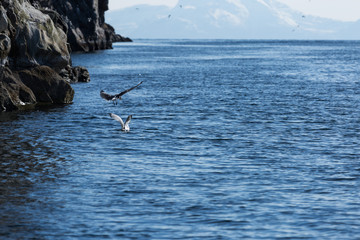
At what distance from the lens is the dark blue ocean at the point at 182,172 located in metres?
18.5

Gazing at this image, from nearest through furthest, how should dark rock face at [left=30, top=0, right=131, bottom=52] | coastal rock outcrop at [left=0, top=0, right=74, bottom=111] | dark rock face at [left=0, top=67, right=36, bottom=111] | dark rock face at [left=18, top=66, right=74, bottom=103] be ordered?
1. dark rock face at [left=0, top=67, right=36, bottom=111]
2. coastal rock outcrop at [left=0, top=0, right=74, bottom=111]
3. dark rock face at [left=18, top=66, right=74, bottom=103]
4. dark rock face at [left=30, top=0, right=131, bottom=52]

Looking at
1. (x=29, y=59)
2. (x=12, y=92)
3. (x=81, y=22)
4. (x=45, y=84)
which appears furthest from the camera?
(x=81, y=22)

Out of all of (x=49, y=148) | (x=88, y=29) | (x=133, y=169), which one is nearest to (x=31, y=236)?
(x=133, y=169)

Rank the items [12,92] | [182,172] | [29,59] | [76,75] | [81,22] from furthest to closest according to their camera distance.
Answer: [81,22], [76,75], [29,59], [12,92], [182,172]

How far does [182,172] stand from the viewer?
25.1m

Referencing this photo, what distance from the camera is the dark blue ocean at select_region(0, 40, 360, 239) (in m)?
18.5

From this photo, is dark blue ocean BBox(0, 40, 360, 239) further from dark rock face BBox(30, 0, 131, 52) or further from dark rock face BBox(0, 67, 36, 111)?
dark rock face BBox(30, 0, 131, 52)

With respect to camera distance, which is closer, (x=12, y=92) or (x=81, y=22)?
(x=12, y=92)

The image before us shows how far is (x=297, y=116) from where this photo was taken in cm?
4284

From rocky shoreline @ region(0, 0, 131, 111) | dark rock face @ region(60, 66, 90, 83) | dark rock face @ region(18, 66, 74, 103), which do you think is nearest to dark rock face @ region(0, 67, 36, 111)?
rocky shoreline @ region(0, 0, 131, 111)

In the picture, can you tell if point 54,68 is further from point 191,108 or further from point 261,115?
point 261,115

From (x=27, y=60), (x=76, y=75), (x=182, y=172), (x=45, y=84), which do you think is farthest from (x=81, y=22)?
(x=182, y=172)

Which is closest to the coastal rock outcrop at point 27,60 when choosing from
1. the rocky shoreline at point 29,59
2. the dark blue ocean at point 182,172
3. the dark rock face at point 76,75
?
the rocky shoreline at point 29,59

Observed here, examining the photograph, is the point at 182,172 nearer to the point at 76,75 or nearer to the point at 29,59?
the point at 29,59
